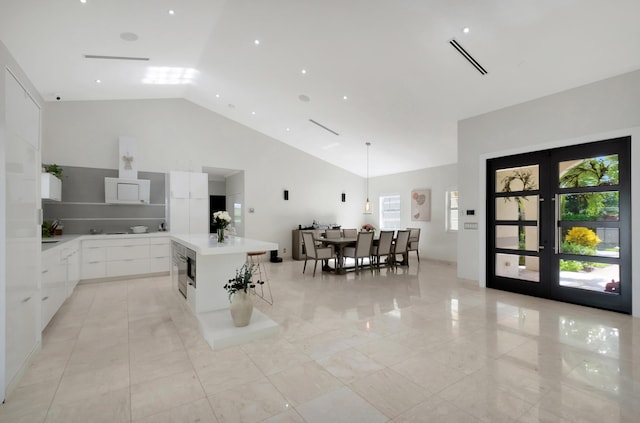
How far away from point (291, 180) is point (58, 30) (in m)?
5.82

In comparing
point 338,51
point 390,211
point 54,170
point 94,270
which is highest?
point 338,51

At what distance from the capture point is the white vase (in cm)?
307

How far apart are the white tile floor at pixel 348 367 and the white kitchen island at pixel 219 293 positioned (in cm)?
14

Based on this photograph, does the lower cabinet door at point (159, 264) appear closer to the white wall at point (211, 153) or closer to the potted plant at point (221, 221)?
the white wall at point (211, 153)

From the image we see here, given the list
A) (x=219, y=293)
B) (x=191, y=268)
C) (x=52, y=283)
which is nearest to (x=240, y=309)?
(x=219, y=293)

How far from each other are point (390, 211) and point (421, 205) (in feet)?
4.05

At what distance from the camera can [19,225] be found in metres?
2.22

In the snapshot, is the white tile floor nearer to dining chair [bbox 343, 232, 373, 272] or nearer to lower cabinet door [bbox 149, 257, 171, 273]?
lower cabinet door [bbox 149, 257, 171, 273]

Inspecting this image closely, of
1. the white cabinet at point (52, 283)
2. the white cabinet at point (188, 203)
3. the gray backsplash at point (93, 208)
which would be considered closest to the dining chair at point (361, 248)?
the white cabinet at point (188, 203)

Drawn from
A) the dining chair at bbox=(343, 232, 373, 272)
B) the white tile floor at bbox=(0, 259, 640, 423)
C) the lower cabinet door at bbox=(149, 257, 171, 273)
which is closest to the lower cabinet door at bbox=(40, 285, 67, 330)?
the white tile floor at bbox=(0, 259, 640, 423)

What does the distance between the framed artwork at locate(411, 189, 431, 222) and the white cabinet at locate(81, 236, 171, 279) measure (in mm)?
6361

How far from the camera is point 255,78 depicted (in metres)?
5.55

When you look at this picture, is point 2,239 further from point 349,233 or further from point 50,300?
point 349,233

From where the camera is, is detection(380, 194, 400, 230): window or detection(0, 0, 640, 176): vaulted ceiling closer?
detection(0, 0, 640, 176): vaulted ceiling
